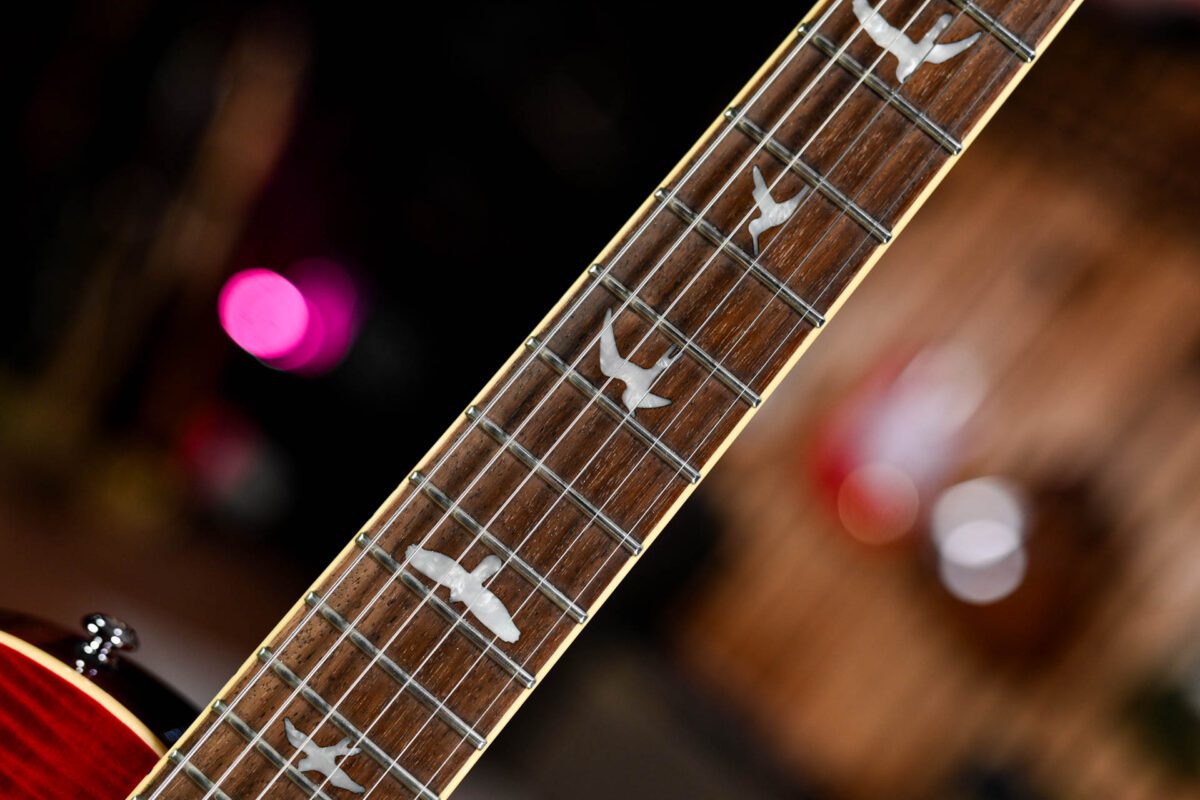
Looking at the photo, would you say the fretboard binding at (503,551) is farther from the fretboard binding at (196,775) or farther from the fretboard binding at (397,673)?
the fretboard binding at (196,775)

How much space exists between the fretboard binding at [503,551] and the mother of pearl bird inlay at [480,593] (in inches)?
0.4

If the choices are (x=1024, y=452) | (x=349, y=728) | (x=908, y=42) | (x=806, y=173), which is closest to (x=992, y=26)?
(x=908, y=42)

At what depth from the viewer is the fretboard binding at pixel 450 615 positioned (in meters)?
0.71

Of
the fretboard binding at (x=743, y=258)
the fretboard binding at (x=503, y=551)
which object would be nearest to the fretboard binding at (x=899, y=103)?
the fretboard binding at (x=743, y=258)

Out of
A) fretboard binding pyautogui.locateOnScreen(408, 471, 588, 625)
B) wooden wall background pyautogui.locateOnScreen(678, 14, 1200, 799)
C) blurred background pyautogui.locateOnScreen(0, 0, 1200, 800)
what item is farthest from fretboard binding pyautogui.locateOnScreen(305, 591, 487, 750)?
wooden wall background pyautogui.locateOnScreen(678, 14, 1200, 799)

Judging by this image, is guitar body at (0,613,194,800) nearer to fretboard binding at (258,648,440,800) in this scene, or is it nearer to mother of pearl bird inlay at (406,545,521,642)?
fretboard binding at (258,648,440,800)

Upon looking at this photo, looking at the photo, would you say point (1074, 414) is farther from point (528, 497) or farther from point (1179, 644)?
point (528, 497)

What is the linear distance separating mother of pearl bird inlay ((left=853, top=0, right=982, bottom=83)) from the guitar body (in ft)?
2.56

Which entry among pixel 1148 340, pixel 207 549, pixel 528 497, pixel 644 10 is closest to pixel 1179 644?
pixel 1148 340

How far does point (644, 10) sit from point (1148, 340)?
3.87ft

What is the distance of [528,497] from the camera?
0.71 meters

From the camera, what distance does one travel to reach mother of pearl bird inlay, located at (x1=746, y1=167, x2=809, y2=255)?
72 centimetres

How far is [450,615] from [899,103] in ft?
1.69

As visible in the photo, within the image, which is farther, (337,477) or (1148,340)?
(1148,340)
